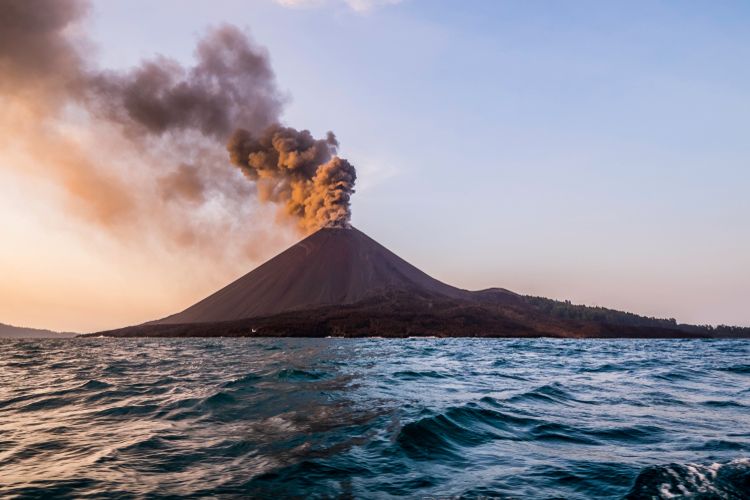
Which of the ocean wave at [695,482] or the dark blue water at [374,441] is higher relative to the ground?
the ocean wave at [695,482]

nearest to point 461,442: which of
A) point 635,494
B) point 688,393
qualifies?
point 635,494

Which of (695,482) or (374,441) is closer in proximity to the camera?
(695,482)

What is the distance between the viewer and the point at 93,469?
8906mm

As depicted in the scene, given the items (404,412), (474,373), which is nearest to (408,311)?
(474,373)

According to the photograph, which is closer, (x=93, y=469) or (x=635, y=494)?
(x=635, y=494)

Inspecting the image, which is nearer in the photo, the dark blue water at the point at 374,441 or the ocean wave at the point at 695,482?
the ocean wave at the point at 695,482

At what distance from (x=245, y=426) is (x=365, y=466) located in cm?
504

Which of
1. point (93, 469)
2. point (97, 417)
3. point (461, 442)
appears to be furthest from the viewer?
point (97, 417)

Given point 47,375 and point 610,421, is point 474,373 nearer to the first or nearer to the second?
point 610,421

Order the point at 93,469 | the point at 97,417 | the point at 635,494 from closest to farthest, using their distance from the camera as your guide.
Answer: the point at 635,494 < the point at 93,469 < the point at 97,417

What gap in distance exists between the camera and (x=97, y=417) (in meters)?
14.4

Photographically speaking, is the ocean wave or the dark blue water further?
the dark blue water

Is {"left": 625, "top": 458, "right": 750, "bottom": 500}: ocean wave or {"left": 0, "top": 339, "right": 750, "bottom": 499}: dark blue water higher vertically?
{"left": 625, "top": 458, "right": 750, "bottom": 500}: ocean wave

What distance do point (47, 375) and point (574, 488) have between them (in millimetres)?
29052
